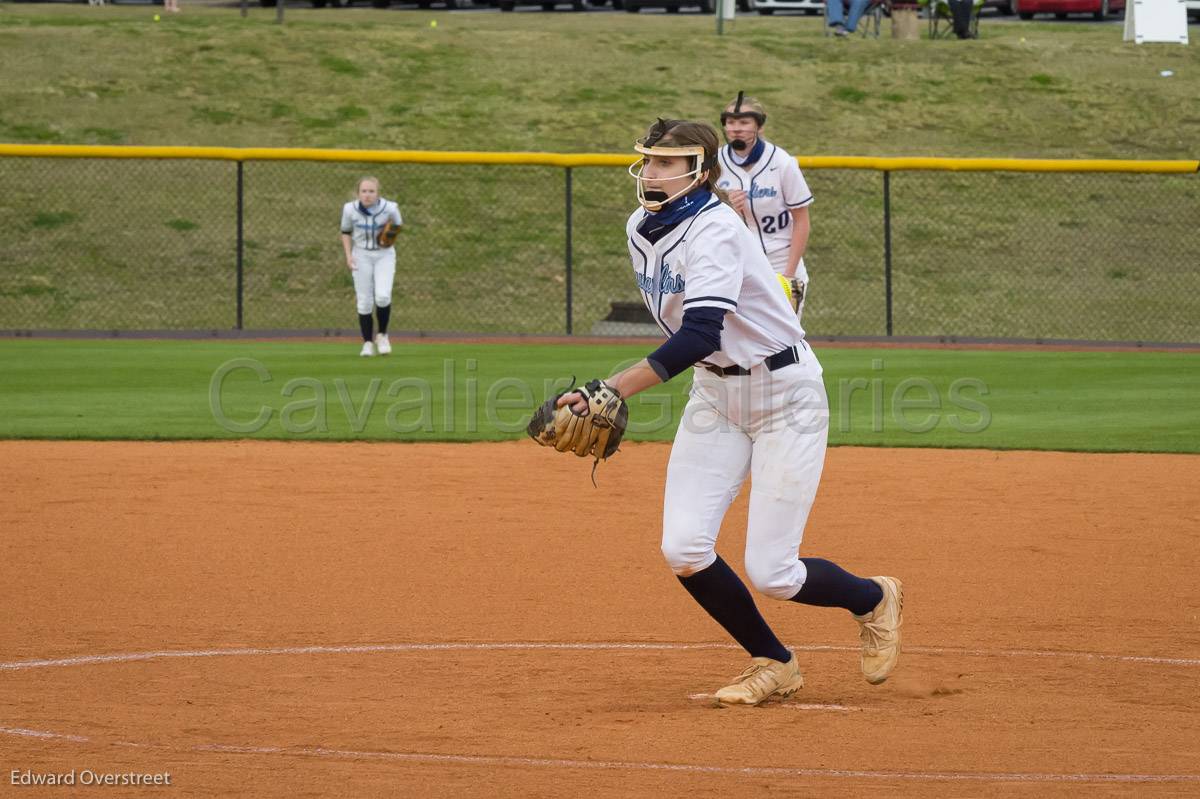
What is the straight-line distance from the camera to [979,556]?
8.07m

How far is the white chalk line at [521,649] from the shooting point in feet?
19.6

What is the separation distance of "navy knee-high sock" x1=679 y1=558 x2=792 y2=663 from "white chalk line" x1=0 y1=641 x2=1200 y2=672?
0.76 meters

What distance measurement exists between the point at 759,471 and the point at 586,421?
0.71 metres

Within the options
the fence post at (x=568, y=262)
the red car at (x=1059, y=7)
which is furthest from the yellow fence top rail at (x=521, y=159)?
the red car at (x=1059, y=7)

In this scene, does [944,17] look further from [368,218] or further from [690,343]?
[690,343]

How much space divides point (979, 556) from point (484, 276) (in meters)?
17.5

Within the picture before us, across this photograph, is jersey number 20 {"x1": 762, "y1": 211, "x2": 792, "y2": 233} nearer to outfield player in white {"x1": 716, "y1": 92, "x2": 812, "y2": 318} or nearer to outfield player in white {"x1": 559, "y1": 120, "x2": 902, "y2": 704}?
outfield player in white {"x1": 716, "y1": 92, "x2": 812, "y2": 318}

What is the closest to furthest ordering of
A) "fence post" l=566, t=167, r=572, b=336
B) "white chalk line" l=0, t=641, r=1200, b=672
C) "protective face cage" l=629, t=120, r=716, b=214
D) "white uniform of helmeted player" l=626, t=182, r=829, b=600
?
"protective face cage" l=629, t=120, r=716, b=214
"white uniform of helmeted player" l=626, t=182, r=829, b=600
"white chalk line" l=0, t=641, r=1200, b=672
"fence post" l=566, t=167, r=572, b=336

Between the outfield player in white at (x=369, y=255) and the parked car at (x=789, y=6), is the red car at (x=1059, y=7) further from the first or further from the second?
the outfield player in white at (x=369, y=255)

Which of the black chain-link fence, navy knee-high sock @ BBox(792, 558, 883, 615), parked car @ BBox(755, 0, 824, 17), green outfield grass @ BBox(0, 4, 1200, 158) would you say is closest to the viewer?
navy knee-high sock @ BBox(792, 558, 883, 615)

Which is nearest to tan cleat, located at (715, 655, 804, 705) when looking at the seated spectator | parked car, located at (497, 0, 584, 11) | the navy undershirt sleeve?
the navy undershirt sleeve

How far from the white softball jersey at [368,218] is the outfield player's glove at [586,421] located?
1203 centimetres

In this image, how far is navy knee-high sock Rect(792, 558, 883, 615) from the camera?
18.1 feet

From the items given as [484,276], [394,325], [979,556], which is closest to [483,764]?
[979,556]
